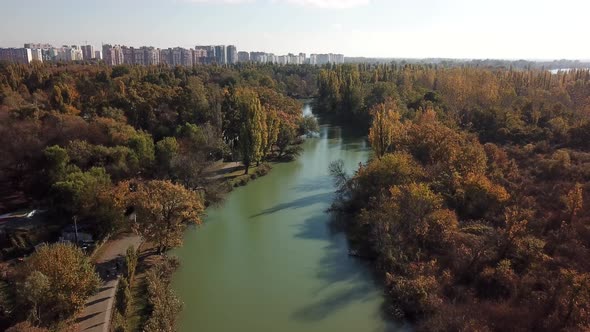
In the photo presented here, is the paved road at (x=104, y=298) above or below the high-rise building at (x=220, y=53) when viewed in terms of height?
below

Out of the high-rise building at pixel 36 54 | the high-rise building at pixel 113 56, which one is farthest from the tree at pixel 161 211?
the high-rise building at pixel 36 54

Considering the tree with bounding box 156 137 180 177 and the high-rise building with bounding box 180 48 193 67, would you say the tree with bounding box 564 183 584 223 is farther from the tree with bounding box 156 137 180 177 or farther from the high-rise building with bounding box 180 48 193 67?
the high-rise building with bounding box 180 48 193 67

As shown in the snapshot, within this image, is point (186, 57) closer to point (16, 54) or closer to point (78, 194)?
point (16, 54)

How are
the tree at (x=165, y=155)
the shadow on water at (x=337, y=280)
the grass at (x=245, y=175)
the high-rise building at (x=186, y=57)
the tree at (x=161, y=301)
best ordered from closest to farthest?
the tree at (x=161, y=301) → the shadow on water at (x=337, y=280) → the tree at (x=165, y=155) → the grass at (x=245, y=175) → the high-rise building at (x=186, y=57)

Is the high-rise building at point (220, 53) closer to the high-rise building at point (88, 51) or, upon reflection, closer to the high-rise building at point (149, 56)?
the high-rise building at point (149, 56)

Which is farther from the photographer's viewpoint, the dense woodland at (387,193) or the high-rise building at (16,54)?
the high-rise building at (16,54)

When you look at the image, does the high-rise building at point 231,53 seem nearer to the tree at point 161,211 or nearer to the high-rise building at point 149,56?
the high-rise building at point 149,56

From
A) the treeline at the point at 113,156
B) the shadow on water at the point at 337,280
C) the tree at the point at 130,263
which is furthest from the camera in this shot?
the tree at the point at 130,263

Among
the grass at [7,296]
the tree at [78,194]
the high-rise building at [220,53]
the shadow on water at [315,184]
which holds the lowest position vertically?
the shadow on water at [315,184]
